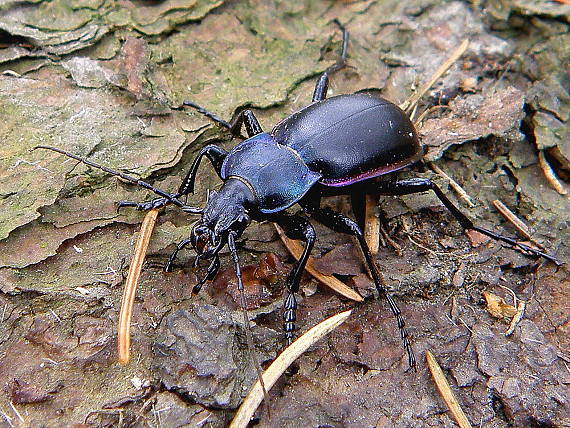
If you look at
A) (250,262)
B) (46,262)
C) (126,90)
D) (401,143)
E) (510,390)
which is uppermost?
(126,90)

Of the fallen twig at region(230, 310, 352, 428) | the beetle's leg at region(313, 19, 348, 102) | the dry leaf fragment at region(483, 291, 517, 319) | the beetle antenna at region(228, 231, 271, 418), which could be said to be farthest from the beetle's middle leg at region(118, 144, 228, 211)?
the dry leaf fragment at region(483, 291, 517, 319)

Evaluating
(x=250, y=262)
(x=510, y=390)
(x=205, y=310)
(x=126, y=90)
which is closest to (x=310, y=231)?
(x=250, y=262)

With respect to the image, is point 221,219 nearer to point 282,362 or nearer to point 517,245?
point 282,362

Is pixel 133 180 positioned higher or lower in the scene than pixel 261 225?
higher

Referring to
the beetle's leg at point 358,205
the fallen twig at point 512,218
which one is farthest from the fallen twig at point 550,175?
the beetle's leg at point 358,205

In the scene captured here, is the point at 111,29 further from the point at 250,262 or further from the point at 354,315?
the point at 354,315

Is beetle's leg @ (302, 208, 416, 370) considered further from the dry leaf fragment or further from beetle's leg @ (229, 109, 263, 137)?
beetle's leg @ (229, 109, 263, 137)

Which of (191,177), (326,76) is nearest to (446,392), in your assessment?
(191,177)
